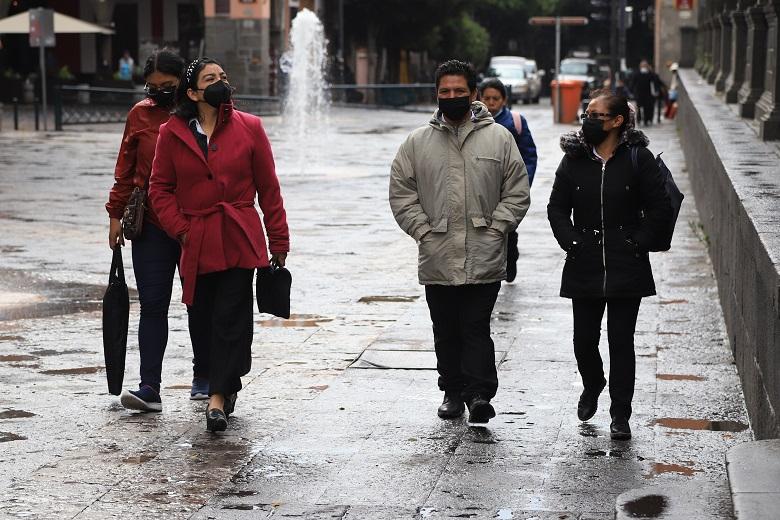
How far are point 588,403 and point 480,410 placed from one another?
487mm

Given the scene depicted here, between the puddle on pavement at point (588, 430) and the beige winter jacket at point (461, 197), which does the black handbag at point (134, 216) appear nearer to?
the beige winter jacket at point (461, 197)

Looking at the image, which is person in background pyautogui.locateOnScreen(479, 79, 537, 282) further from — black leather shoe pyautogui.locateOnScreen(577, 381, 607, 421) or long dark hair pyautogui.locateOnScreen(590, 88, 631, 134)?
long dark hair pyautogui.locateOnScreen(590, 88, 631, 134)

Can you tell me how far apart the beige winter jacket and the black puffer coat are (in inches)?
11.8

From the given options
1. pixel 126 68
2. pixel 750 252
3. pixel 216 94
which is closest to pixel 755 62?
pixel 750 252

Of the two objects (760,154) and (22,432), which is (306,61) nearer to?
(760,154)

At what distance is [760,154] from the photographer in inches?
437

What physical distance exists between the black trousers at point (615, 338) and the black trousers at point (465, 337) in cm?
40

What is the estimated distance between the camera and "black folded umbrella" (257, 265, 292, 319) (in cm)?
726

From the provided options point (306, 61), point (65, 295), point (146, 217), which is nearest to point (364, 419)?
point (146, 217)

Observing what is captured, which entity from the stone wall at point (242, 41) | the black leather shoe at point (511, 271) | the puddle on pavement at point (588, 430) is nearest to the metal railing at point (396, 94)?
the stone wall at point (242, 41)

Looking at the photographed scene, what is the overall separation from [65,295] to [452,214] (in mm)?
4984

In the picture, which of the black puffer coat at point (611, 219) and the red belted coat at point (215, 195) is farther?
the red belted coat at point (215, 195)

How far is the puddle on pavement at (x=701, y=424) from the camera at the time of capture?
707 centimetres

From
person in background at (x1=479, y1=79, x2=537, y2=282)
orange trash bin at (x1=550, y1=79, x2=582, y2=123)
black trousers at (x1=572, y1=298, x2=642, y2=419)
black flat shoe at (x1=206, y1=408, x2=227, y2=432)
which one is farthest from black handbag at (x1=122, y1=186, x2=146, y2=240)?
orange trash bin at (x1=550, y1=79, x2=582, y2=123)
